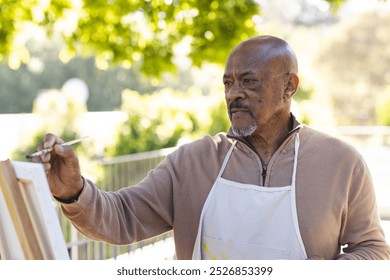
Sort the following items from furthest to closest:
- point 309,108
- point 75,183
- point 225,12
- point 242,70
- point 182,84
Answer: point 182,84 < point 309,108 < point 225,12 < point 242,70 < point 75,183

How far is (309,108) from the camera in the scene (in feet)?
22.4

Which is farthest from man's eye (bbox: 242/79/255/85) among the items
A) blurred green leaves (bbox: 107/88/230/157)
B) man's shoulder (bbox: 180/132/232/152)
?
blurred green leaves (bbox: 107/88/230/157)

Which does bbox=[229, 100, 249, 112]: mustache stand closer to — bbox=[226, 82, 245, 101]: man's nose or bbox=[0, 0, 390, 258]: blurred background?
bbox=[226, 82, 245, 101]: man's nose

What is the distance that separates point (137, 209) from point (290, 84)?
1.98ft

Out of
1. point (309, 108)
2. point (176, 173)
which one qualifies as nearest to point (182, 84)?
point (309, 108)

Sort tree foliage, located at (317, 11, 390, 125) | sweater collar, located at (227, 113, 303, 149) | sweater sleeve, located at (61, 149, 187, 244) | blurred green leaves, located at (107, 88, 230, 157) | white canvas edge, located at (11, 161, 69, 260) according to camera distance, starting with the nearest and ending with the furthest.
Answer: white canvas edge, located at (11, 161, 69, 260) < sweater sleeve, located at (61, 149, 187, 244) < sweater collar, located at (227, 113, 303, 149) < blurred green leaves, located at (107, 88, 230, 157) < tree foliage, located at (317, 11, 390, 125)

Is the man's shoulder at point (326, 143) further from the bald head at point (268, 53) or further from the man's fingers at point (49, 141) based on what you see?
the man's fingers at point (49, 141)

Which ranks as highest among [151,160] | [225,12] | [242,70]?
[225,12]

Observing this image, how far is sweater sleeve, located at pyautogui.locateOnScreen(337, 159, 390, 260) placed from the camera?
189cm

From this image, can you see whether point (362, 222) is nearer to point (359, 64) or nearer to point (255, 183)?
point (255, 183)

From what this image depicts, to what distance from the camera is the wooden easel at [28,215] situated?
1146 mm
